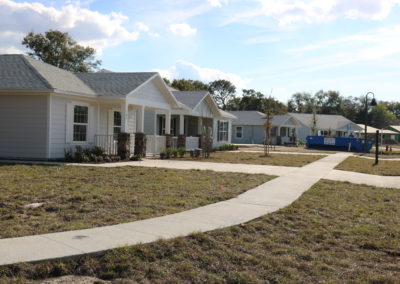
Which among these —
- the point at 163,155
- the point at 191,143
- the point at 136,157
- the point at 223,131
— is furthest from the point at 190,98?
the point at 136,157

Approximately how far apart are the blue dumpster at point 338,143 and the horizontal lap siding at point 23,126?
3012 cm

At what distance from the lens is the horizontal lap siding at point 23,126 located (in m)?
16.4

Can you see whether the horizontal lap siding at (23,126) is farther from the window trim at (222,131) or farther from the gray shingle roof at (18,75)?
the window trim at (222,131)

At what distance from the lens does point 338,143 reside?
40.5 m

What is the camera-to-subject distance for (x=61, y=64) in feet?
164

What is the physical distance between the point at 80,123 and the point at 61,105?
141 centimetres

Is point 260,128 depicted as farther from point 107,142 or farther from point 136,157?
point 136,157

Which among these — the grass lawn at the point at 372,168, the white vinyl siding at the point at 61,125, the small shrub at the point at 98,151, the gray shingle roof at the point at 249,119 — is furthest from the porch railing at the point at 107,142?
the gray shingle roof at the point at 249,119

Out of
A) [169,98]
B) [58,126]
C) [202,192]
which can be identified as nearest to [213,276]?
[202,192]

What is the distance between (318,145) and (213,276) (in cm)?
3976

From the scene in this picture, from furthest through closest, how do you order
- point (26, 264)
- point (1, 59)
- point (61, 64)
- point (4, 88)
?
point (61, 64) < point (1, 59) < point (4, 88) < point (26, 264)

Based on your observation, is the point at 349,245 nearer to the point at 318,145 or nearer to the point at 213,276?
the point at 213,276

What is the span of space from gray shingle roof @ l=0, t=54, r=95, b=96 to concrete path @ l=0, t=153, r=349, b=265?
10.5 metres

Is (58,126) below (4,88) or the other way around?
below
